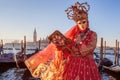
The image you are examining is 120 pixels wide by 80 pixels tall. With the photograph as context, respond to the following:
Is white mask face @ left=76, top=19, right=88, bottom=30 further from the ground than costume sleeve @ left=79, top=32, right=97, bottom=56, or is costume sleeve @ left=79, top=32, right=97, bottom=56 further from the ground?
white mask face @ left=76, top=19, right=88, bottom=30

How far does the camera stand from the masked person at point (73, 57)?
326cm

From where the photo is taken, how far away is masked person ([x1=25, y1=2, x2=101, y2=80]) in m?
3.26

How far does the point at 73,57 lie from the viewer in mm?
3297

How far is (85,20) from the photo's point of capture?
3.39 metres

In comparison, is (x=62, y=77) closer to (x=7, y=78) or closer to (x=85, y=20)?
(x=85, y=20)

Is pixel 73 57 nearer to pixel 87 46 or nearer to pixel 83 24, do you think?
pixel 87 46

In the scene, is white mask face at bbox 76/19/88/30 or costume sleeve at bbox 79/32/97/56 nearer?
costume sleeve at bbox 79/32/97/56

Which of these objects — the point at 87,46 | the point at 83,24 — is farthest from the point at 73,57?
the point at 83,24

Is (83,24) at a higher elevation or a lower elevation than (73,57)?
higher

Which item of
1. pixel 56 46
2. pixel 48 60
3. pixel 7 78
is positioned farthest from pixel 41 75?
pixel 7 78

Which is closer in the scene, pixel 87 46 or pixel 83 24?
pixel 87 46

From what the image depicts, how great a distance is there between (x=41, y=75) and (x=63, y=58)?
1.19ft

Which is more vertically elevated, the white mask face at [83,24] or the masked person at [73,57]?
the white mask face at [83,24]

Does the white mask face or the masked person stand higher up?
the white mask face
